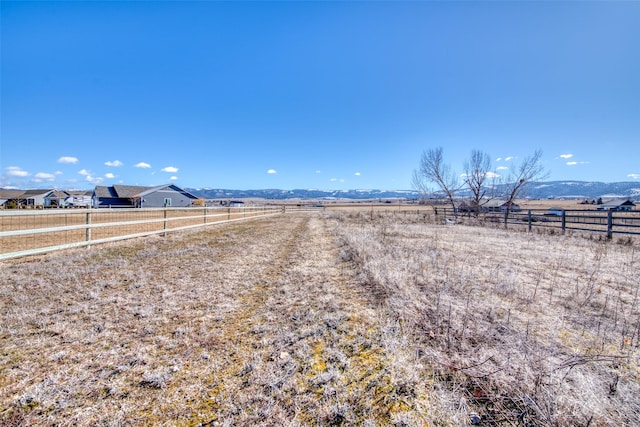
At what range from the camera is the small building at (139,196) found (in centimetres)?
4241

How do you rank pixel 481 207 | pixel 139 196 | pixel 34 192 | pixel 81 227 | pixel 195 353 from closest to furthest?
1. pixel 195 353
2. pixel 81 227
3. pixel 481 207
4. pixel 139 196
5. pixel 34 192

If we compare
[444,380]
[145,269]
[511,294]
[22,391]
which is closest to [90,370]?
[22,391]

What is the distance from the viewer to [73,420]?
1.70 m

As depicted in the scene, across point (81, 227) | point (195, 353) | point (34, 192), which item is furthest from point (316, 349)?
point (34, 192)

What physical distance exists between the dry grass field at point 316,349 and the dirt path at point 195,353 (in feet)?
0.05

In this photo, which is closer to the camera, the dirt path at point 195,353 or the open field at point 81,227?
the dirt path at point 195,353

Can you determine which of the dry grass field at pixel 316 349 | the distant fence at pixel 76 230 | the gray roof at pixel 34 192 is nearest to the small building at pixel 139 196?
the distant fence at pixel 76 230

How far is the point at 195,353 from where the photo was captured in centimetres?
249

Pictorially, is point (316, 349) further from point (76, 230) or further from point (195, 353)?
point (76, 230)

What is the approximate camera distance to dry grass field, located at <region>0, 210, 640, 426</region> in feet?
5.85

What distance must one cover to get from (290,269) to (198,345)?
123 inches

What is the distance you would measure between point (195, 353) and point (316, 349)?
115 centimetres

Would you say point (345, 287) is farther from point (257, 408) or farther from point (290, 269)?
point (257, 408)

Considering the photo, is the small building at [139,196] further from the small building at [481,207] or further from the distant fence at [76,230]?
the small building at [481,207]
